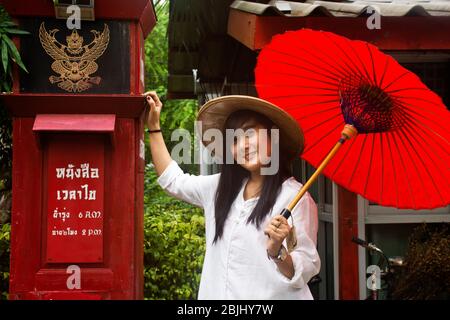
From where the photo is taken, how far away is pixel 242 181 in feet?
9.69

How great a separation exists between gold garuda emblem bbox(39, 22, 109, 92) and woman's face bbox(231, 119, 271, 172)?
115 cm

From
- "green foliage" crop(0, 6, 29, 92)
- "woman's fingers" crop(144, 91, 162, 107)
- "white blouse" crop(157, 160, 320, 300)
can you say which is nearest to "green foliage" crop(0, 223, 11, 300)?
"green foliage" crop(0, 6, 29, 92)

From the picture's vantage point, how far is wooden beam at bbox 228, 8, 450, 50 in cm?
394

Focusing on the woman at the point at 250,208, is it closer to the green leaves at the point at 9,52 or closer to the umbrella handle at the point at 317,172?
the umbrella handle at the point at 317,172

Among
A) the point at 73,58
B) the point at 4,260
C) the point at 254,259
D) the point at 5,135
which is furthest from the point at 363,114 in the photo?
the point at 4,260

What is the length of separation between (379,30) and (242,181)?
5.70 feet

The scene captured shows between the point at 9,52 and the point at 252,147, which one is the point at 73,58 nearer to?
the point at 9,52

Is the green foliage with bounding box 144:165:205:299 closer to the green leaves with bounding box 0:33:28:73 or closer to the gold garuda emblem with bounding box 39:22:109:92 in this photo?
the gold garuda emblem with bounding box 39:22:109:92

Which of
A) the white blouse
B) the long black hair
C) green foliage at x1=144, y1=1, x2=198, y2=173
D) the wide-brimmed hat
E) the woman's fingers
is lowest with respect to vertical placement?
the white blouse

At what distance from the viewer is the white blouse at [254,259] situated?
2697 mm

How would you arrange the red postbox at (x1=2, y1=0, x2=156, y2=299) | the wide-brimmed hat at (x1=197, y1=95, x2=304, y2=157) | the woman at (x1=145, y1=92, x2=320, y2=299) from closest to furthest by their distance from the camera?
the woman at (x1=145, y1=92, x2=320, y2=299), the wide-brimmed hat at (x1=197, y1=95, x2=304, y2=157), the red postbox at (x1=2, y1=0, x2=156, y2=299)

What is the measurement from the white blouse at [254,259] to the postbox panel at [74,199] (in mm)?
1003

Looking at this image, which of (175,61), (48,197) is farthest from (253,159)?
(175,61)

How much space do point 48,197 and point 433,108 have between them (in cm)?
226
